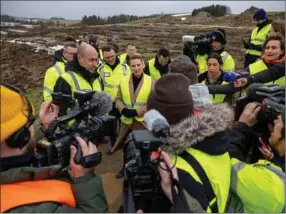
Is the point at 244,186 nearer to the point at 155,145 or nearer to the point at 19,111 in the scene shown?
the point at 155,145

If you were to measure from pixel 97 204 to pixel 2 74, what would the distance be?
1474cm

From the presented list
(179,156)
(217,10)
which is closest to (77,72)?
(179,156)

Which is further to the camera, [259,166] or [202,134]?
[259,166]

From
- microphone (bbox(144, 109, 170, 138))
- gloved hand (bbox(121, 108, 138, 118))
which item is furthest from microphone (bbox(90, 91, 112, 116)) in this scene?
gloved hand (bbox(121, 108, 138, 118))

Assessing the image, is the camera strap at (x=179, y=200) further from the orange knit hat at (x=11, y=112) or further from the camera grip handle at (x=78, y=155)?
the orange knit hat at (x=11, y=112)

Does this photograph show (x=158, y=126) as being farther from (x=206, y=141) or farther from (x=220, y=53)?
(x=220, y=53)

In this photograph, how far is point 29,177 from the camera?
1682mm

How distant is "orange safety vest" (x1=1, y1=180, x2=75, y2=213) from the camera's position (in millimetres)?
1514

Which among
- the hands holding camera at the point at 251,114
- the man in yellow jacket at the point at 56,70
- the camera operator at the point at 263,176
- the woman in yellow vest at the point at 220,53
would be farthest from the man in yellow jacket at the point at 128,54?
the camera operator at the point at 263,176

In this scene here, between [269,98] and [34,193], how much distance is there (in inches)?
60.2

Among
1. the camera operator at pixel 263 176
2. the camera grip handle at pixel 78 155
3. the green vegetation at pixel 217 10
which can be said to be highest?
the green vegetation at pixel 217 10

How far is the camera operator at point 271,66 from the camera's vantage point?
3.40 m

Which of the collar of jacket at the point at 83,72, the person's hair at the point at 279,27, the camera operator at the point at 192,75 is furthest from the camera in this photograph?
the person's hair at the point at 279,27

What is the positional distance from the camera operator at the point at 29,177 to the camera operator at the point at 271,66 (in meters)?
2.03
